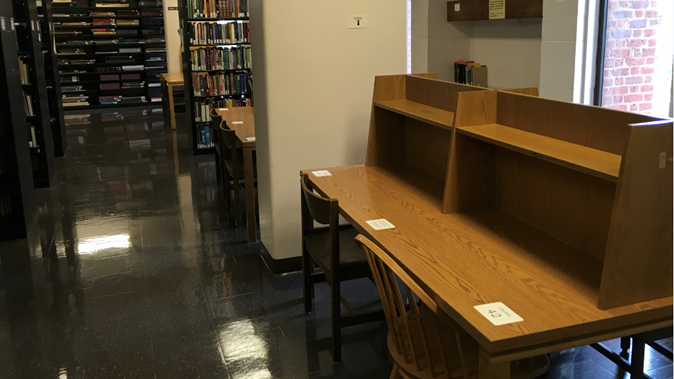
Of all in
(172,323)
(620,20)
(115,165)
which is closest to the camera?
(172,323)

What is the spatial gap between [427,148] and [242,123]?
2306 mm

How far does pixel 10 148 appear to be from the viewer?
4.43m

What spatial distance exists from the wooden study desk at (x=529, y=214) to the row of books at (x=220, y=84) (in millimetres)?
4457

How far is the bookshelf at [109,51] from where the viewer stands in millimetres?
11852

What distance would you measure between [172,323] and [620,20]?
384cm

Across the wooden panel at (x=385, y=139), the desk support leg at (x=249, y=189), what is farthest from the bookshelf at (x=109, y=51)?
the wooden panel at (x=385, y=139)

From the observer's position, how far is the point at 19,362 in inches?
109

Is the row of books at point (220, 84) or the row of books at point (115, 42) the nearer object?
the row of books at point (220, 84)

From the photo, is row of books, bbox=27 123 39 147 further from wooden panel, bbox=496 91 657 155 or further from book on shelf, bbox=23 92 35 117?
wooden panel, bbox=496 91 657 155

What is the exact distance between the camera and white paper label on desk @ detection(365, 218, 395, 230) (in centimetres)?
234

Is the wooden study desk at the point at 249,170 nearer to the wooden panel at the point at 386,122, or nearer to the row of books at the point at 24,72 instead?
the wooden panel at the point at 386,122

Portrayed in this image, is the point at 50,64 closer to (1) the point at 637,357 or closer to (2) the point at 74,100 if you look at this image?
(2) the point at 74,100

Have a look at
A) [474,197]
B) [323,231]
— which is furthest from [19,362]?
[474,197]

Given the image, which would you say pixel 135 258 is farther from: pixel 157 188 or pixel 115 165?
pixel 115 165
